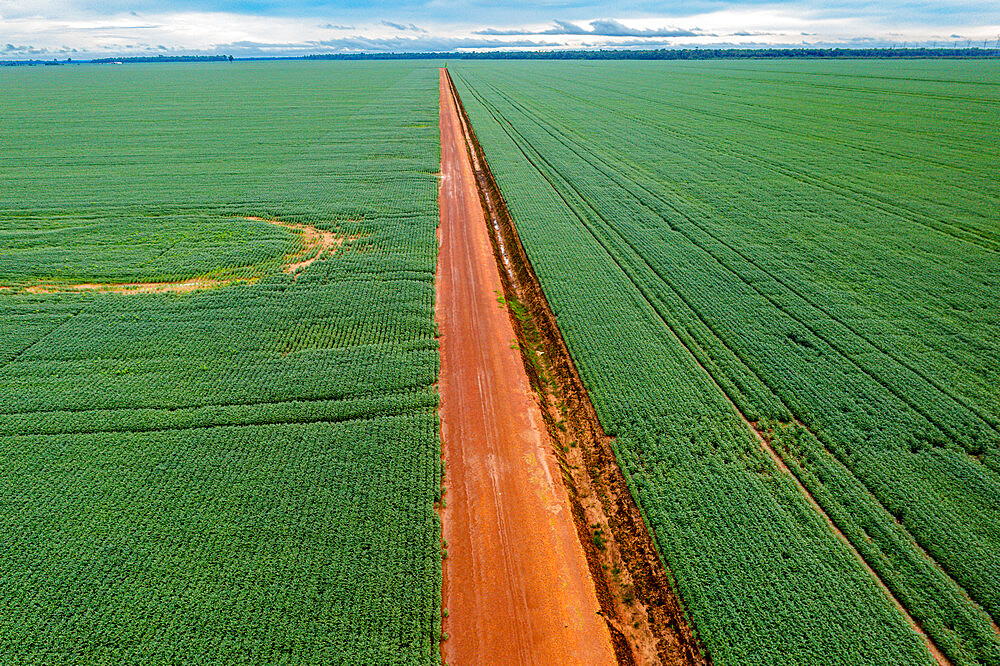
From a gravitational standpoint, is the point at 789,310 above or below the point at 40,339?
above

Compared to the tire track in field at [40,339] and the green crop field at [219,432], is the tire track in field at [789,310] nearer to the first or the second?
the green crop field at [219,432]

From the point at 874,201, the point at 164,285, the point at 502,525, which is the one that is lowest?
the point at 502,525

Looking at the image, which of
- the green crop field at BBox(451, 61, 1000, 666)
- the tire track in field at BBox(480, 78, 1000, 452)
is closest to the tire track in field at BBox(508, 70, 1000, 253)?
the green crop field at BBox(451, 61, 1000, 666)

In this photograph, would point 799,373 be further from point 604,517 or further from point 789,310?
point 604,517

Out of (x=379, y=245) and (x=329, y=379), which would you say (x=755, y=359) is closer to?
(x=329, y=379)

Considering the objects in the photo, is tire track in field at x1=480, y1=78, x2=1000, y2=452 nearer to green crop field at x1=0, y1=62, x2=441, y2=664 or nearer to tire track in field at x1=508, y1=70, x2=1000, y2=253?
tire track in field at x1=508, y1=70, x2=1000, y2=253

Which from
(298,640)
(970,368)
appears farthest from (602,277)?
(298,640)

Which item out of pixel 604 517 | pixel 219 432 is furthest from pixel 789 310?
pixel 219 432

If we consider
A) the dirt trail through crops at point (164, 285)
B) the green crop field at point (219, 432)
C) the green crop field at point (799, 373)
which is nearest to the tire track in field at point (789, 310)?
the green crop field at point (799, 373)
